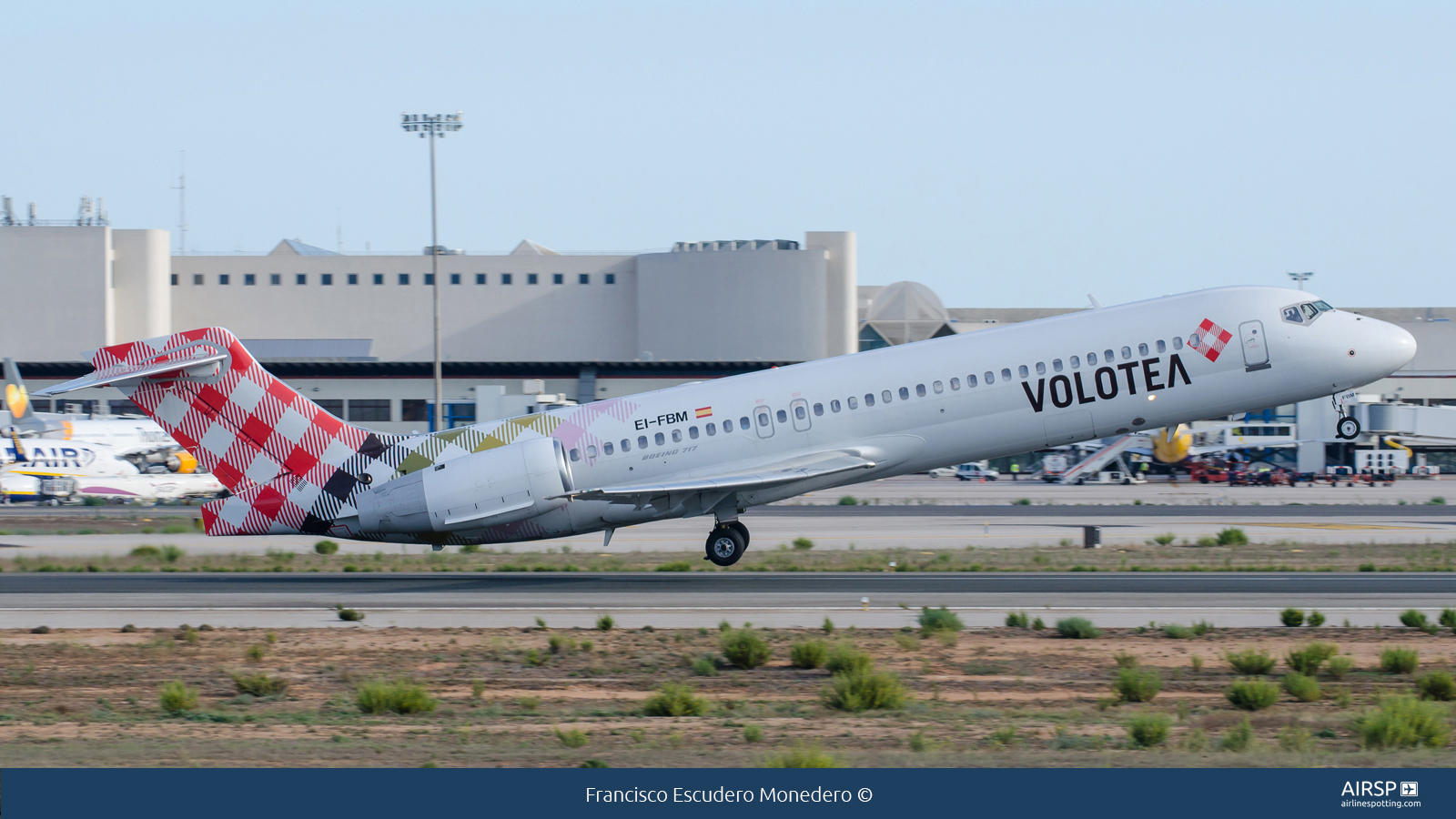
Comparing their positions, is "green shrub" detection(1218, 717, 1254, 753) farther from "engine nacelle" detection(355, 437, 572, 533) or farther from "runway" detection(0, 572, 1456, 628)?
"engine nacelle" detection(355, 437, 572, 533)

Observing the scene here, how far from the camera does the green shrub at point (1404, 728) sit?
13.8 metres

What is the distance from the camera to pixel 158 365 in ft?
92.1

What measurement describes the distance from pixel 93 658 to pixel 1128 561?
961 inches

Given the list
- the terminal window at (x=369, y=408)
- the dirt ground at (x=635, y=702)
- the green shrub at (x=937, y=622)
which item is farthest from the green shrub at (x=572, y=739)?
A: the terminal window at (x=369, y=408)

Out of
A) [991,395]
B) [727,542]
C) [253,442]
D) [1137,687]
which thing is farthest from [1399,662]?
[253,442]

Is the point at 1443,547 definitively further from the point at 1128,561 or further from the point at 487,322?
the point at 487,322

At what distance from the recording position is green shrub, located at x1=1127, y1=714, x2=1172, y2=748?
13905mm

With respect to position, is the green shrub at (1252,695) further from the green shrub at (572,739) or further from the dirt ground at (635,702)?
the green shrub at (572,739)

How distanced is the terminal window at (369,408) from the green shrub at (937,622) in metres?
69.4

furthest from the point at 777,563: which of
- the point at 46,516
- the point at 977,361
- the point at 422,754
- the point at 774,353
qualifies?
the point at 774,353

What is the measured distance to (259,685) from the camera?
57.9 feet

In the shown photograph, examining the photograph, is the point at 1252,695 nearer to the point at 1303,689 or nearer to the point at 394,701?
the point at 1303,689

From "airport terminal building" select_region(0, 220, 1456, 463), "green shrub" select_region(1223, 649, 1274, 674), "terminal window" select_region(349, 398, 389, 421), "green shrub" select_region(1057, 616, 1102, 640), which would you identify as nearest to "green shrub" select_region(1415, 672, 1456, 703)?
"green shrub" select_region(1223, 649, 1274, 674)

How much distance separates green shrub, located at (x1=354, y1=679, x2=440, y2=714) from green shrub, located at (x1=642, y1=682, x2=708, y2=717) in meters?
2.77
